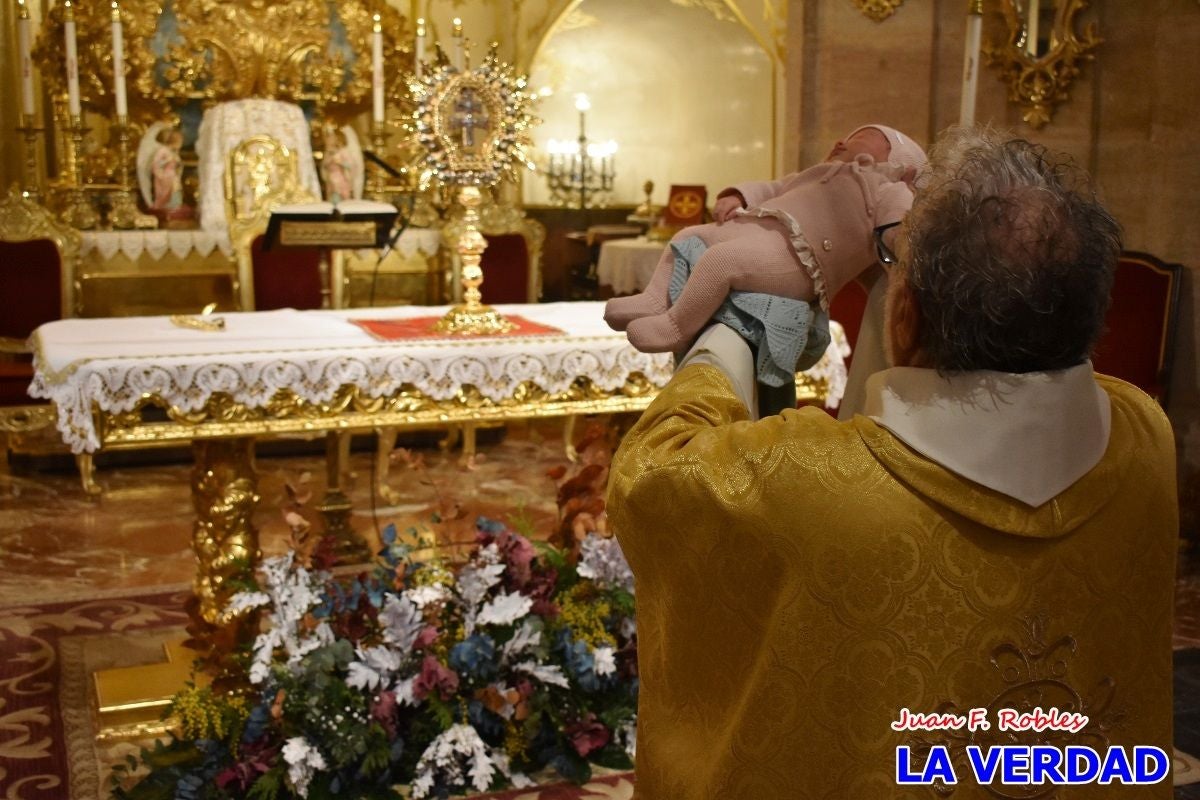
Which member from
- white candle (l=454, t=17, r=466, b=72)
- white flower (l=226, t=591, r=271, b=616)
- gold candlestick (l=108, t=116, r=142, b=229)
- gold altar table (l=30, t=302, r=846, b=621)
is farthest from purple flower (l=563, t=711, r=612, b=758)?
gold candlestick (l=108, t=116, r=142, b=229)

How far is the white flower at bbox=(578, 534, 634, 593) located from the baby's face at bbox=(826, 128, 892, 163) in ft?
5.95

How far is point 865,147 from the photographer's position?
1.83m

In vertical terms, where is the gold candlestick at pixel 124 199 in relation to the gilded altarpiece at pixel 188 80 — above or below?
below

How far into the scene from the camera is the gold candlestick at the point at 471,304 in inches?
160

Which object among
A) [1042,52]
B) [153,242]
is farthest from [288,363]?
[153,242]

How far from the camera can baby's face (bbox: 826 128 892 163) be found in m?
1.82

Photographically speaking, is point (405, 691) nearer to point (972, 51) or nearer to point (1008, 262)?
point (972, 51)

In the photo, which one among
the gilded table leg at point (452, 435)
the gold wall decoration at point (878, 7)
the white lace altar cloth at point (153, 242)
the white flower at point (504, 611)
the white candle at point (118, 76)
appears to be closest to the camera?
the white flower at point (504, 611)

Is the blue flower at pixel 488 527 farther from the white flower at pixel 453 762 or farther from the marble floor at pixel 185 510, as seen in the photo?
the white flower at pixel 453 762

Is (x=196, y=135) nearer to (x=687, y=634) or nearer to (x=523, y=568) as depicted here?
(x=523, y=568)

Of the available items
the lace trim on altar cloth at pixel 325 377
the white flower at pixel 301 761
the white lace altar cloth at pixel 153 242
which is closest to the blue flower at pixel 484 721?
the white flower at pixel 301 761

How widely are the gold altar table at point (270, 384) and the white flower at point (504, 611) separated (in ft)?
2.28

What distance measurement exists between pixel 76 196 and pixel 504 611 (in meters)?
5.84

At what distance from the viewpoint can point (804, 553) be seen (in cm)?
155
